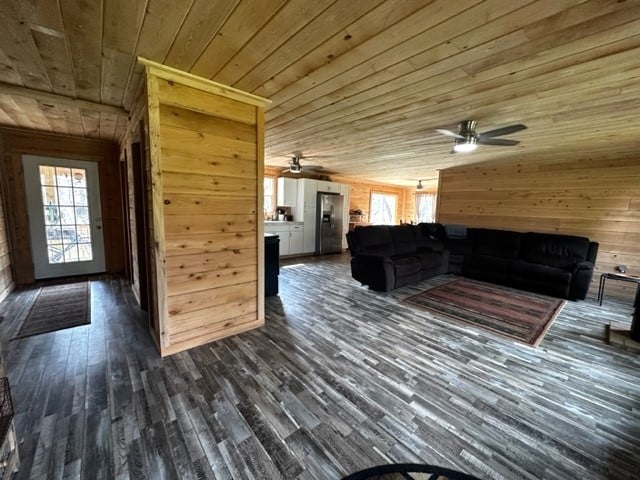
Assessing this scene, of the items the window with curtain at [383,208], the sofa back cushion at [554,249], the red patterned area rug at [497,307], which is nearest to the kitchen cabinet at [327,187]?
the window with curtain at [383,208]

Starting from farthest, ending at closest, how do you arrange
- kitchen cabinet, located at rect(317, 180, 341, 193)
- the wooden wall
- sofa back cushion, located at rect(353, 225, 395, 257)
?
1. kitchen cabinet, located at rect(317, 180, 341, 193)
2. sofa back cushion, located at rect(353, 225, 395, 257)
3. the wooden wall

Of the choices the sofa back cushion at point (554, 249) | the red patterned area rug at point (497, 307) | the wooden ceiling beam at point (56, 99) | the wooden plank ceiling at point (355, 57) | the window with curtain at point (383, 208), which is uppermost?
the wooden plank ceiling at point (355, 57)

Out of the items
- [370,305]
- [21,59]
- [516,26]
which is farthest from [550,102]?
[21,59]

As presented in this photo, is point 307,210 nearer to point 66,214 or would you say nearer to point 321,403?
point 66,214

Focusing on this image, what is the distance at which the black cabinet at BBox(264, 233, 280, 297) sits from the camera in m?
3.72

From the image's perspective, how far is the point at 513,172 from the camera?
17.2 ft

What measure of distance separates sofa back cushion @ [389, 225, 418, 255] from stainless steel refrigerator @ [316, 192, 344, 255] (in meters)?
2.30

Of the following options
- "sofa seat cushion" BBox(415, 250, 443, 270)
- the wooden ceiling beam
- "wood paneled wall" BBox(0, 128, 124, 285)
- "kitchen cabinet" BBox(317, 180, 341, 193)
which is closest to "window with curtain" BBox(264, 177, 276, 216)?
"kitchen cabinet" BBox(317, 180, 341, 193)

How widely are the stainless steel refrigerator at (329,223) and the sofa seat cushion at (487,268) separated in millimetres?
3326

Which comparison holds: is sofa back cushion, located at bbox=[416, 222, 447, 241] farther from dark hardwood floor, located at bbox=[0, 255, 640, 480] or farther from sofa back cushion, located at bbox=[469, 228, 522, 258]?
dark hardwood floor, located at bbox=[0, 255, 640, 480]

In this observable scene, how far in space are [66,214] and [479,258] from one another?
23.5ft

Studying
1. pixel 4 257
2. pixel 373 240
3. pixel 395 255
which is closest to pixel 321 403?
pixel 373 240

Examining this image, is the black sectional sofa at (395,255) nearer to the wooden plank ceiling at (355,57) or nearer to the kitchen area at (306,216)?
the wooden plank ceiling at (355,57)

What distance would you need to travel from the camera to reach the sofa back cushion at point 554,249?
4.33 metres
